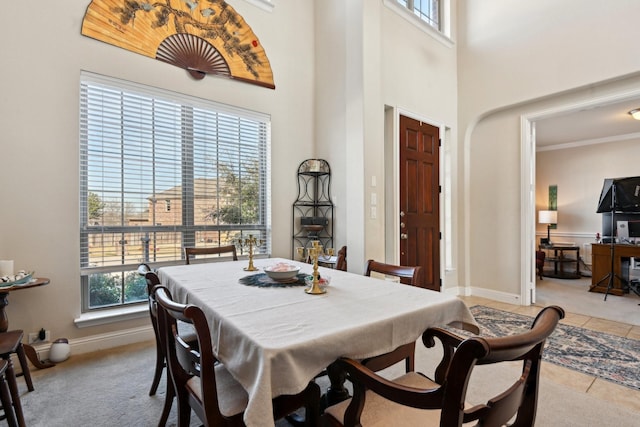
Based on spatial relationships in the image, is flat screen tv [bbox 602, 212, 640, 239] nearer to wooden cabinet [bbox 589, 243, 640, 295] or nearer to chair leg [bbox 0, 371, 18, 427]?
wooden cabinet [bbox 589, 243, 640, 295]

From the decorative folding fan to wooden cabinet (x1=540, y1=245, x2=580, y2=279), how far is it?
6.26 metres

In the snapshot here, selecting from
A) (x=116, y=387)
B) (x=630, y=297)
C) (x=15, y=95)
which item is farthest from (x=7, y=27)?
(x=630, y=297)

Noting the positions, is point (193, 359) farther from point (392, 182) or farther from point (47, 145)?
point (392, 182)

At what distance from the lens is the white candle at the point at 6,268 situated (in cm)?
220

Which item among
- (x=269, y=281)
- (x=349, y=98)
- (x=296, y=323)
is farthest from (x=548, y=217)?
(x=296, y=323)

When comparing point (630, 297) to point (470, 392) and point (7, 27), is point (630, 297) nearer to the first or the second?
point (470, 392)

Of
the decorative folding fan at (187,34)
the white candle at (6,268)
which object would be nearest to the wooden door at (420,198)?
the decorative folding fan at (187,34)

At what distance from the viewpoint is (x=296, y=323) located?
3.77 ft

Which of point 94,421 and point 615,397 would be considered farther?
point 615,397

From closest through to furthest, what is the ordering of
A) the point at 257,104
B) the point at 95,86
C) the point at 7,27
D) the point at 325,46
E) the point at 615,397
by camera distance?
1. the point at 615,397
2. the point at 7,27
3. the point at 95,86
4. the point at 257,104
5. the point at 325,46

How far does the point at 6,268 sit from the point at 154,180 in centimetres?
122

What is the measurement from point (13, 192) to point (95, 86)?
104 centimetres

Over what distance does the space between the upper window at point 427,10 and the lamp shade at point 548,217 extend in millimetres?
4470

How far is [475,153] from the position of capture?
460 centimetres
